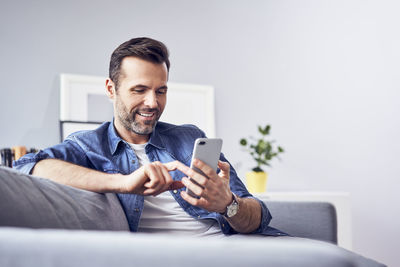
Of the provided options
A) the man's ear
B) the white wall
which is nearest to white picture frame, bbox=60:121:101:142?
the white wall

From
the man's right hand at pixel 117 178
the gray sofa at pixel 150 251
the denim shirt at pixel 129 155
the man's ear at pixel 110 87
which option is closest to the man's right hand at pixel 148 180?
the man's right hand at pixel 117 178

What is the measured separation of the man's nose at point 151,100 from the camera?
1562mm

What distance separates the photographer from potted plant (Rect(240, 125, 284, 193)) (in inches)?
108

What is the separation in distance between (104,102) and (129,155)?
131cm

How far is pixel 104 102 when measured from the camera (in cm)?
273

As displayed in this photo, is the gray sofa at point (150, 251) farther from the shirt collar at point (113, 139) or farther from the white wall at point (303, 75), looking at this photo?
the white wall at point (303, 75)

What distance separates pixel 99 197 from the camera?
42.5 inches

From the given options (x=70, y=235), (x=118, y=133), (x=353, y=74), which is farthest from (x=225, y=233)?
(x=353, y=74)

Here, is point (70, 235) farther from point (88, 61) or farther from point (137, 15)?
point (137, 15)

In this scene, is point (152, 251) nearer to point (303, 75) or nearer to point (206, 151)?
point (206, 151)

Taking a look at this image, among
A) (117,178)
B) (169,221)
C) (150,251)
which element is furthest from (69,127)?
(150,251)

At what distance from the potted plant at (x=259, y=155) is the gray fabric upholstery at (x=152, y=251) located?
229 centimetres

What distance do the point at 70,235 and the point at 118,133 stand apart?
1.13 metres

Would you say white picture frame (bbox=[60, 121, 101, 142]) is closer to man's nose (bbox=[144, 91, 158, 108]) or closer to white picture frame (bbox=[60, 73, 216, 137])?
white picture frame (bbox=[60, 73, 216, 137])
